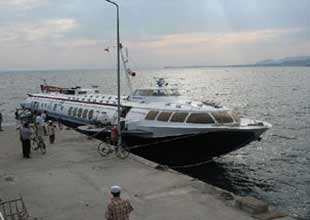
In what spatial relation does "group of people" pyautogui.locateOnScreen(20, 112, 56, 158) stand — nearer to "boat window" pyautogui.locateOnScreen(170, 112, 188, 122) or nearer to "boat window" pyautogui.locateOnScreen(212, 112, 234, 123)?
"boat window" pyautogui.locateOnScreen(170, 112, 188, 122)

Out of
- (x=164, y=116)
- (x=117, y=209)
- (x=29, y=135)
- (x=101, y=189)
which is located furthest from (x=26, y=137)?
(x=117, y=209)

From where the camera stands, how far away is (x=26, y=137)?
20.4m

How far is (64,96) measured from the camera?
3994cm

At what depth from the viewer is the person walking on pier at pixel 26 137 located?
66.6ft

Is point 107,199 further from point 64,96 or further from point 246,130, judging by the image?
point 64,96

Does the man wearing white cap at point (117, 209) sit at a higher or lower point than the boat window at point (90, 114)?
higher

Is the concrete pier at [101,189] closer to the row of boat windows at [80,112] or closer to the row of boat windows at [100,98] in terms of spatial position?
the row of boat windows at [100,98]

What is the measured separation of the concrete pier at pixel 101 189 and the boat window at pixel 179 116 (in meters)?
4.23

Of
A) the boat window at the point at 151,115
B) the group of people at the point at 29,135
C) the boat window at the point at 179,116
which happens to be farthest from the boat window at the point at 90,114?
the boat window at the point at 179,116

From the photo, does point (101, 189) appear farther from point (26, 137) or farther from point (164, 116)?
point (164, 116)

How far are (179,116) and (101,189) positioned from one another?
939 cm

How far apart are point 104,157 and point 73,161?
1575mm

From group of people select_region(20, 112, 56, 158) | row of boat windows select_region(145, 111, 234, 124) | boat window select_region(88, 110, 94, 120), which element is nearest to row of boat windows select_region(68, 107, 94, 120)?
boat window select_region(88, 110, 94, 120)

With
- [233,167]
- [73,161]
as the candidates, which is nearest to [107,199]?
[73,161]
